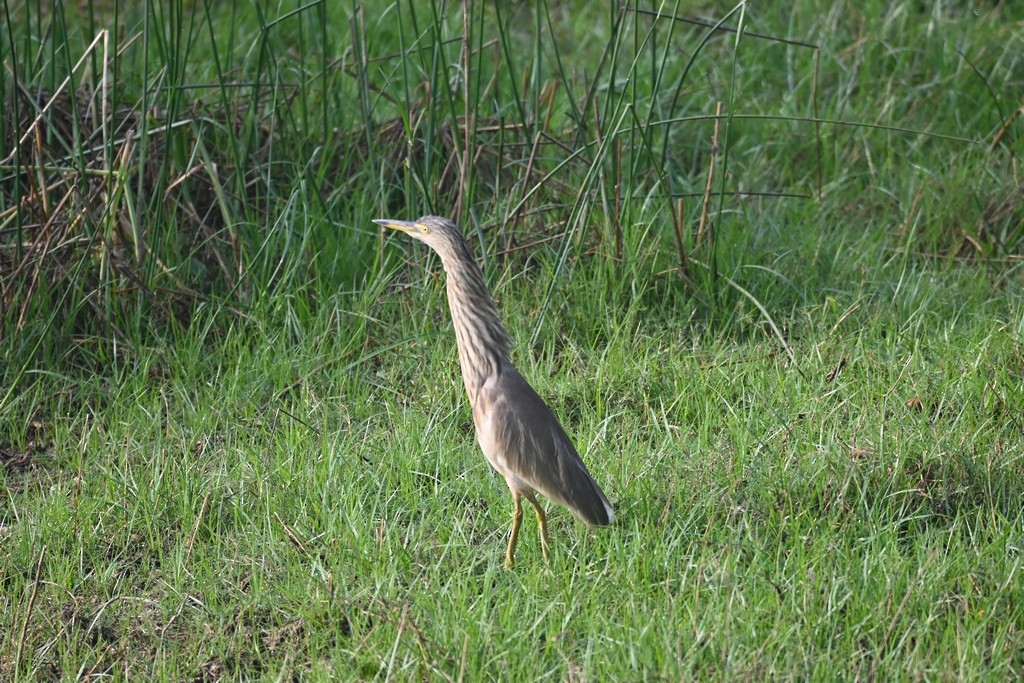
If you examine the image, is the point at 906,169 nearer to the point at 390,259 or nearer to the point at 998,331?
the point at 998,331

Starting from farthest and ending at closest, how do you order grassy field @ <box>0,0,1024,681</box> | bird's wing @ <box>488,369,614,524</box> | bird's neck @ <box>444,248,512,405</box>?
bird's neck @ <box>444,248,512,405</box>, bird's wing @ <box>488,369,614,524</box>, grassy field @ <box>0,0,1024,681</box>

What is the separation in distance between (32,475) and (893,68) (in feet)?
15.6

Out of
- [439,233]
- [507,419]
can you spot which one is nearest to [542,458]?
[507,419]

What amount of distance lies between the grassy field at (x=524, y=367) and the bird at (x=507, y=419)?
0.56ft

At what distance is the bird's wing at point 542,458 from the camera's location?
10.8ft

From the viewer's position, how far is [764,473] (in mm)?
3688

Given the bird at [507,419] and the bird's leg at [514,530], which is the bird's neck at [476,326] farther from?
the bird's leg at [514,530]

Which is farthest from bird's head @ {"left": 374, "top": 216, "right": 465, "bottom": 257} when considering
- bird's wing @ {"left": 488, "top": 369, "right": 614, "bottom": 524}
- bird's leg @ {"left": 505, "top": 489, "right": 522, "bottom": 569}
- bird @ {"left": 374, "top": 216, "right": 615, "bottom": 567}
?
bird's leg @ {"left": 505, "top": 489, "right": 522, "bottom": 569}

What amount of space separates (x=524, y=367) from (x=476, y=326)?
1.12 meters

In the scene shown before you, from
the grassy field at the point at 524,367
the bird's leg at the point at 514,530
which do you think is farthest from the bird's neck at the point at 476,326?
the grassy field at the point at 524,367

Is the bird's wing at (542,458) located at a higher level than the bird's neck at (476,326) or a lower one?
lower

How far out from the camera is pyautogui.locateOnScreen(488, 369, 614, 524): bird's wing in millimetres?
3277

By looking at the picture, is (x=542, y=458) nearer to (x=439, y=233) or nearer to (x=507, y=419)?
(x=507, y=419)

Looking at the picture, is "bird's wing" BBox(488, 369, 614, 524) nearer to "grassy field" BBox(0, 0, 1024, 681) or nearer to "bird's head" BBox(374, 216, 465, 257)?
"grassy field" BBox(0, 0, 1024, 681)
